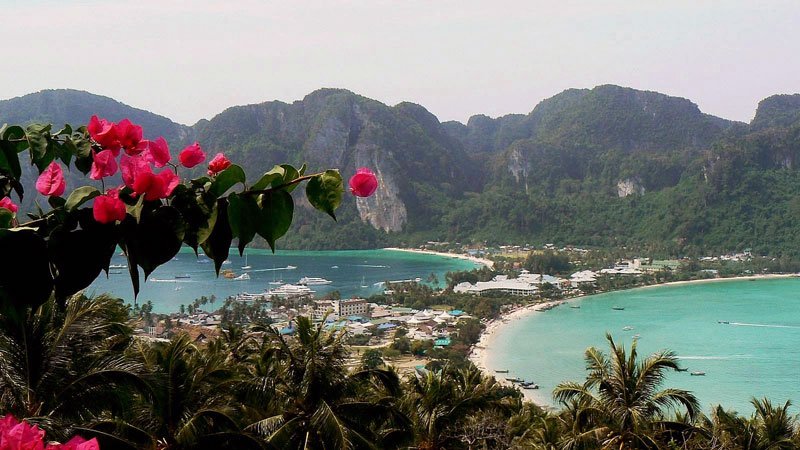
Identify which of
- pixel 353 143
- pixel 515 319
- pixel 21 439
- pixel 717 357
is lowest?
pixel 717 357

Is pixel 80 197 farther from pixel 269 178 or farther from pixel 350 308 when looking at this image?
pixel 350 308

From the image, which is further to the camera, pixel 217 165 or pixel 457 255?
pixel 457 255

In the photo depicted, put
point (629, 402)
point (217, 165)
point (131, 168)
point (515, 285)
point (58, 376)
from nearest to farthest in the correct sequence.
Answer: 1. point (131, 168)
2. point (217, 165)
3. point (58, 376)
4. point (629, 402)
5. point (515, 285)

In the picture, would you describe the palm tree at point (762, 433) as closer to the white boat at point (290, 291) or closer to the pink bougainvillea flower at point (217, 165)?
the pink bougainvillea flower at point (217, 165)

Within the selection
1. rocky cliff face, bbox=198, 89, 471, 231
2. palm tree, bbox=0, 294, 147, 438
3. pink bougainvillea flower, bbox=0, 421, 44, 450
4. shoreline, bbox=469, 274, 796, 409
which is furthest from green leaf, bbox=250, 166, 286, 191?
rocky cliff face, bbox=198, 89, 471, 231

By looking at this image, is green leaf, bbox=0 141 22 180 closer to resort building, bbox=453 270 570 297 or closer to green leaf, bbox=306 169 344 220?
green leaf, bbox=306 169 344 220

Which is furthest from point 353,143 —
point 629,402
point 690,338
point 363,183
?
point 363,183

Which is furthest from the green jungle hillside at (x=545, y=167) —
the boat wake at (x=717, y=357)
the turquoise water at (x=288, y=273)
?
the boat wake at (x=717, y=357)

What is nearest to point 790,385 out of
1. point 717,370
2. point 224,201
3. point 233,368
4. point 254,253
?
point 717,370
